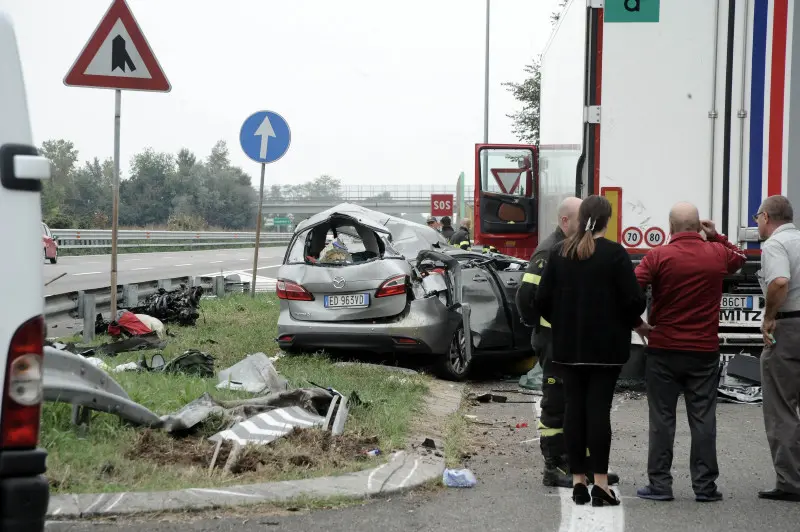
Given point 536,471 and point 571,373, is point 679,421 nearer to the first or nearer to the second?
point 536,471

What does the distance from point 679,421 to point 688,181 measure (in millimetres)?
1947

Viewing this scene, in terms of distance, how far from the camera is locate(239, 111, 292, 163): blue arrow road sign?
1470 cm

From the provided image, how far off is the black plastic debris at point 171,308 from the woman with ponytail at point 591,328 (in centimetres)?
813

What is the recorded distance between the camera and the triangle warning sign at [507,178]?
43.4 feet

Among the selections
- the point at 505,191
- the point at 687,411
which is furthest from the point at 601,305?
the point at 505,191

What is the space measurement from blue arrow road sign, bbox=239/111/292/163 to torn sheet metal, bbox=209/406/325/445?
8.15m

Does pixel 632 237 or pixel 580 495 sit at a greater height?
pixel 632 237

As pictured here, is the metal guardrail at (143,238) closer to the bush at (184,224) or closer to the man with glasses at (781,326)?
the bush at (184,224)

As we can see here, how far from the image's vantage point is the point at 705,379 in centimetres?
607

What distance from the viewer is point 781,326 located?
250 inches

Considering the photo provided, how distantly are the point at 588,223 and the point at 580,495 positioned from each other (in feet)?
4.68

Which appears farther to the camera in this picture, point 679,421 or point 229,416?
point 679,421

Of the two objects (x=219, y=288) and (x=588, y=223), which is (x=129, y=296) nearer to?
(x=219, y=288)

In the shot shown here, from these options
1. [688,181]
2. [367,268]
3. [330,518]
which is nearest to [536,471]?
[330,518]
